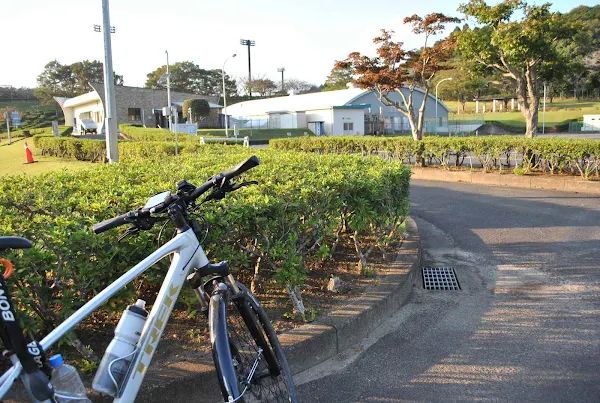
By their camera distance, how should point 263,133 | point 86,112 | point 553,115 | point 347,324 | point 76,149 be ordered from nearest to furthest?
point 347,324
point 76,149
point 263,133
point 553,115
point 86,112

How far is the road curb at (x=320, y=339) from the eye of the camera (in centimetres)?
283

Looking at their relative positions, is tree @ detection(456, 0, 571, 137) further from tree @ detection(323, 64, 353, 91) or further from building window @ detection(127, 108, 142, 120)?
tree @ detection(323, 64, 353, 91)

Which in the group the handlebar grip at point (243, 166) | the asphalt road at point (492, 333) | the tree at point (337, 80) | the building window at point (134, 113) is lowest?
the asphalt road at point (492, 333)

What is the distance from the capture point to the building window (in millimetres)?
57500

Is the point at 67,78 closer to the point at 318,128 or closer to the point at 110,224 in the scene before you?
the point at 318,128

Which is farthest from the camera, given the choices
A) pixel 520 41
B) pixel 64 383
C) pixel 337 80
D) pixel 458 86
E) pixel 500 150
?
pixel 337 80

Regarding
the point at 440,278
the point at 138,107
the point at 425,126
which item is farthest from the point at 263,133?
the point at 440,278

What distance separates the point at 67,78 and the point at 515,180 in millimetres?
92564

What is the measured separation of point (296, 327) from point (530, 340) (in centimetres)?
182

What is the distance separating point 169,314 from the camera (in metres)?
2.25

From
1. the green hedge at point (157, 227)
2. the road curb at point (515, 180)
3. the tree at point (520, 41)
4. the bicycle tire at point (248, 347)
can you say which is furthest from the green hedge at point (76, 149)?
the bicycle tire at point (248, 347)

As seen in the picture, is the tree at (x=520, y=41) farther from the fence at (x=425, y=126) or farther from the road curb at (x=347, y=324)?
the fence at (x=425, y=126)

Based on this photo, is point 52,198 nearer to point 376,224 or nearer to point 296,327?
point 296,327

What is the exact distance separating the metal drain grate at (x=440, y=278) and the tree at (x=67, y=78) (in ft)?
295
